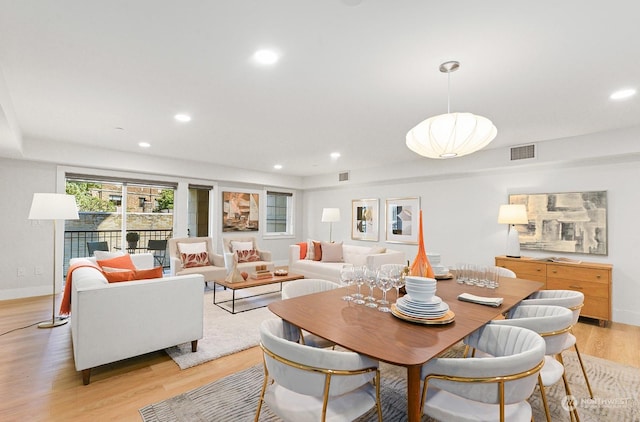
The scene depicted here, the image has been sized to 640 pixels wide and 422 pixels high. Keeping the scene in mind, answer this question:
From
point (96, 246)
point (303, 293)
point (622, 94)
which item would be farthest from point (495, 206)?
point (96, 246)

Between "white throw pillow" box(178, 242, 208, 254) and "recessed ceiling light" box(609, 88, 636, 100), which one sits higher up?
"recessed ceiling light" box(609, 88, 636, 100)

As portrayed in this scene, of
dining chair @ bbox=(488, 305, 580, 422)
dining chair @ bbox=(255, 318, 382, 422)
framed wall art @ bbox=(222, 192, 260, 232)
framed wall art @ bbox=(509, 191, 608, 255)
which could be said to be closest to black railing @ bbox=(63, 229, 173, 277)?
framed wall art @ bbox=(222, 192, 260, 232)

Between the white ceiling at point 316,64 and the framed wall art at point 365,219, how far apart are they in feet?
9.59

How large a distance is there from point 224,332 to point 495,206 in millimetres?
4393

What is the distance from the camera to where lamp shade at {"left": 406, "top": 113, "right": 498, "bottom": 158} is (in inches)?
78.7

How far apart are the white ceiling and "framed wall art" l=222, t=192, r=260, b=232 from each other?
309cm

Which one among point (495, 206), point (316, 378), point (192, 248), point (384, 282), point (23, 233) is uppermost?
point (495, 206)

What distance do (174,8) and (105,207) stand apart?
5227 mm

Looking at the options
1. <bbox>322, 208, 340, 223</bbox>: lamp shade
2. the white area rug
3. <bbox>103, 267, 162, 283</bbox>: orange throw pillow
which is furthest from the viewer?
<bbox>322, 208, 340, 223</bbox>: lamp shade

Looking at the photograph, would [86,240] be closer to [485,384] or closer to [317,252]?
[317,252]

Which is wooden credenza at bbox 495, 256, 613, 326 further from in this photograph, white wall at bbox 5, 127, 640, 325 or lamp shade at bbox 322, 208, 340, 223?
lamp shade at bbox 322, 208, 340, 223

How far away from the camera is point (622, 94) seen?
8.70 ft

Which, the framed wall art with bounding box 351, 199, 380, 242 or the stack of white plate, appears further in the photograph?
the framed wall art with bounding box 351, 199, 380, 242

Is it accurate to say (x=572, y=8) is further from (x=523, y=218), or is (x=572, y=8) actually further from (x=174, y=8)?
(x=523, y=218)
